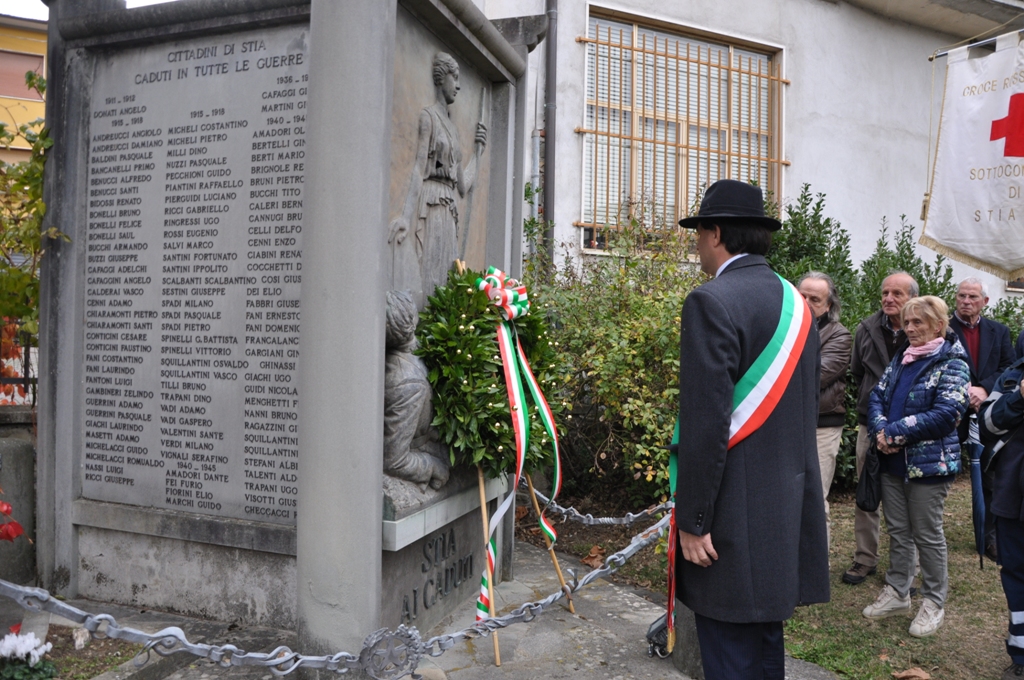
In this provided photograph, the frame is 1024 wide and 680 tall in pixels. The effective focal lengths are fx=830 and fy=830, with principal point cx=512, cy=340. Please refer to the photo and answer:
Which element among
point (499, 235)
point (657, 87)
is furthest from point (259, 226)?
point (657, 87)

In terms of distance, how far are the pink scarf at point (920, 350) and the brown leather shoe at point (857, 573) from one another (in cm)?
157

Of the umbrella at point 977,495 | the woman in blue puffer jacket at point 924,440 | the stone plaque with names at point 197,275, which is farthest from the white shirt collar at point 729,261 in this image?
the umbrella at point 977,495

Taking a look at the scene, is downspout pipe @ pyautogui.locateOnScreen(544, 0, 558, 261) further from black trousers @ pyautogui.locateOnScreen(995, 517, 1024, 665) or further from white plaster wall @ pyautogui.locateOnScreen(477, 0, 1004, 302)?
black trousers @ pyautogui.locateOnScreen(995, 517, 1024, 665)

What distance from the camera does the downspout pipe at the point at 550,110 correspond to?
994 centimetres

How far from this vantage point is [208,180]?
14.3ft

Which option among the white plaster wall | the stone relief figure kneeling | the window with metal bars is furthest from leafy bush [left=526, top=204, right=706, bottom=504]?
the white plaster wall

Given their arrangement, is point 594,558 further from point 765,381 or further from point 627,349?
point 765,381

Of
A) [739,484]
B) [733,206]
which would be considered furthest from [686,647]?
[733,206]

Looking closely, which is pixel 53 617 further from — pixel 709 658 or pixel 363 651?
pixel 709 658

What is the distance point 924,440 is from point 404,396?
3.00 metres

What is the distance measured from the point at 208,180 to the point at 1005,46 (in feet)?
16.0

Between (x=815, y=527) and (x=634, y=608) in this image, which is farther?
(x=634, y=608)

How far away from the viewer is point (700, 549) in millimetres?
2730

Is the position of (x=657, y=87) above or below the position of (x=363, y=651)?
above
